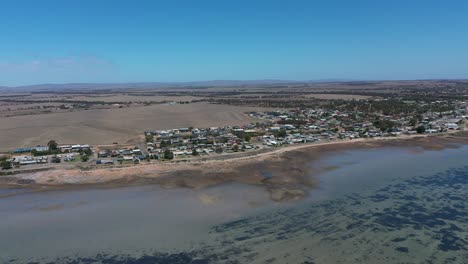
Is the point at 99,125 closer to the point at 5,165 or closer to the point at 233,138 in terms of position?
the point at 233,138

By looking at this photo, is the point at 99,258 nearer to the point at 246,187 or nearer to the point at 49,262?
the point at 49,262

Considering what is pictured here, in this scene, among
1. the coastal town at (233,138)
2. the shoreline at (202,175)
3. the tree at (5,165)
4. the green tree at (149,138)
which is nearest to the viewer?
the shoreline at (202,175)

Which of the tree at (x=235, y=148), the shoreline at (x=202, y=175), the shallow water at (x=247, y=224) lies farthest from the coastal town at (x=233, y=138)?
the shallow water at (x=247, y=224)

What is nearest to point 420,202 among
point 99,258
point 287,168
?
point 287,168

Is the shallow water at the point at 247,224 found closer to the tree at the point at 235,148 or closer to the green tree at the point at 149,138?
the tree at the point at 235,148

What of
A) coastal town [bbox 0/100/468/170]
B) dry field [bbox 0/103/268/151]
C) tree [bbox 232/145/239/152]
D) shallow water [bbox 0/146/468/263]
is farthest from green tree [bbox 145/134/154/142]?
shallow water [bbox 0/146/468/263]

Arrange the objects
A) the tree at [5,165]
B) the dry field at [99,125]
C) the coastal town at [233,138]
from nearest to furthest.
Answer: the tree at [5,165], the coastal town at [233,138], the dry field at [99,125]

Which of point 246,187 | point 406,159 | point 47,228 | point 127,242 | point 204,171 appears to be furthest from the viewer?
point 406,159

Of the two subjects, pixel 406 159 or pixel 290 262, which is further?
pixel 406 159
